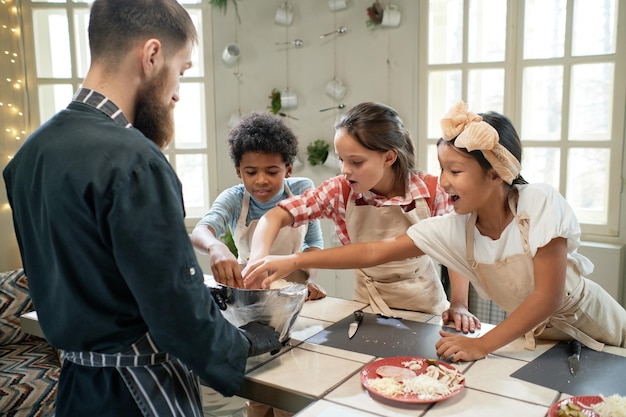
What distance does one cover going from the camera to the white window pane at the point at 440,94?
3426 millimetres

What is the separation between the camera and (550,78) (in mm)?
3176

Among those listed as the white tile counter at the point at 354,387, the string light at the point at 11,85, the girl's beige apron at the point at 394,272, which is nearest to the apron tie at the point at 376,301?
the girl's beige apron at the point at 394,272

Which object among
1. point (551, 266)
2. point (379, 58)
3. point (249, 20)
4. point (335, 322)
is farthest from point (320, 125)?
point (551, 266)

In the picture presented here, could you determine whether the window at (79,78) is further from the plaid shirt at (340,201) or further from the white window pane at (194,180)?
the plaid shirt at (340,201)

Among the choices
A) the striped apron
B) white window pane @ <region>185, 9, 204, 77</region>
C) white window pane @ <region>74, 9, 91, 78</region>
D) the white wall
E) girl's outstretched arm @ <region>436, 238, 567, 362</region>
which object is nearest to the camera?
the striped apron

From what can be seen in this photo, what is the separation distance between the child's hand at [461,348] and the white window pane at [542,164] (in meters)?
2.11

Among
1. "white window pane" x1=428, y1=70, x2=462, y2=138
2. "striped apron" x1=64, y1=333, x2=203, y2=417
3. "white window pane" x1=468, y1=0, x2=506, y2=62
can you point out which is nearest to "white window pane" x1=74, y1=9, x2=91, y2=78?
"white window pane" x1=428, y1=70, x2=462, y2=138

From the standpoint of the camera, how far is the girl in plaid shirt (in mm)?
1762

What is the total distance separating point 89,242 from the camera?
0.99 metres

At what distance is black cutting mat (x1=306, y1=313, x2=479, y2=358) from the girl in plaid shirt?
12 cm

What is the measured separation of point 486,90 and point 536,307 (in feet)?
7.44

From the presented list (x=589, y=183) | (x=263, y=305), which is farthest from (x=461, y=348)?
(x=589, y=183)

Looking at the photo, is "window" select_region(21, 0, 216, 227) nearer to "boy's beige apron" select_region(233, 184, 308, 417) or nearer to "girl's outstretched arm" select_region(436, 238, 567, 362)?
"boy's beige apron" select_region(233, 184, 308, 417)

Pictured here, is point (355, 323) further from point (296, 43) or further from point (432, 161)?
point (296, 43)
